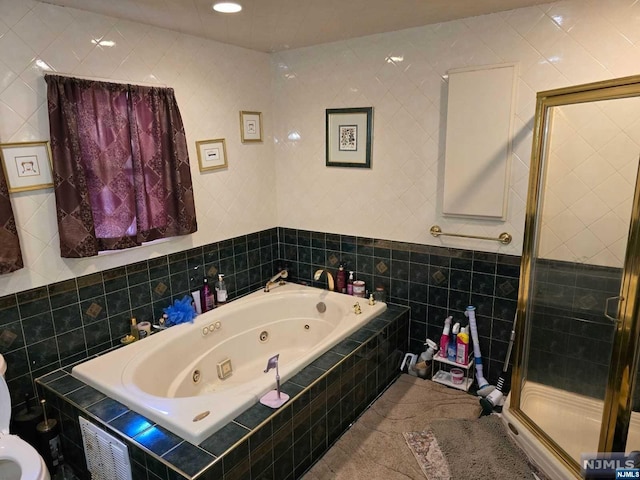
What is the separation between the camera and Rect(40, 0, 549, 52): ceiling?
7.30 feet

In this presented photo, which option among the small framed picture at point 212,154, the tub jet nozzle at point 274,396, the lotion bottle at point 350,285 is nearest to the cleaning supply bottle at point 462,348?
the lotion bottle at point 350,285

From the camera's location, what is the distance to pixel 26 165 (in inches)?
84.1

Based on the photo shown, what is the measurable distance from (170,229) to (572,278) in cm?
238

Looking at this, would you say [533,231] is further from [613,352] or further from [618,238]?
[613,352]

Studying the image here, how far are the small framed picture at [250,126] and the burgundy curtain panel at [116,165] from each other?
2.00 ft

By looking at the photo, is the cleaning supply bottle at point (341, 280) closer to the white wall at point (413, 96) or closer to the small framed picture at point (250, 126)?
the white wall at point (413, 96)

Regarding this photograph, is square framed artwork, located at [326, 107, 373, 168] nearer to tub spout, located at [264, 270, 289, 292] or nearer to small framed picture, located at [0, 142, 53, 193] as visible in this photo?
tub spout, located at [264, 270, 289, 292]

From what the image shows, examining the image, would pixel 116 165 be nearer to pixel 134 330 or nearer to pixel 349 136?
pixel 134 330

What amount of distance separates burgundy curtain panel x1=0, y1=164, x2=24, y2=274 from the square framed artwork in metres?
2.06

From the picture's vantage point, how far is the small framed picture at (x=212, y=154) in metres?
2.99

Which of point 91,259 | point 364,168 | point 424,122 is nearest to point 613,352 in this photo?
point 424,122

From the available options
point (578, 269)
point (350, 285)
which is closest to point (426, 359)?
point (350, 285)

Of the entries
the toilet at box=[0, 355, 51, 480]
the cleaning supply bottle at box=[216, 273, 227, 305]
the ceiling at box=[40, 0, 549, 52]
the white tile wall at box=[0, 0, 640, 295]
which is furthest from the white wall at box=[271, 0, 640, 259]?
the toilet at box=[0, 355, 51, 480]

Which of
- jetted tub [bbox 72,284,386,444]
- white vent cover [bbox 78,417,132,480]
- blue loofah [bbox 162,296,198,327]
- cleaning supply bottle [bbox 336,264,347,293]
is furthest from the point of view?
cleaning supply bottle [bbox 336,264,347,293]
